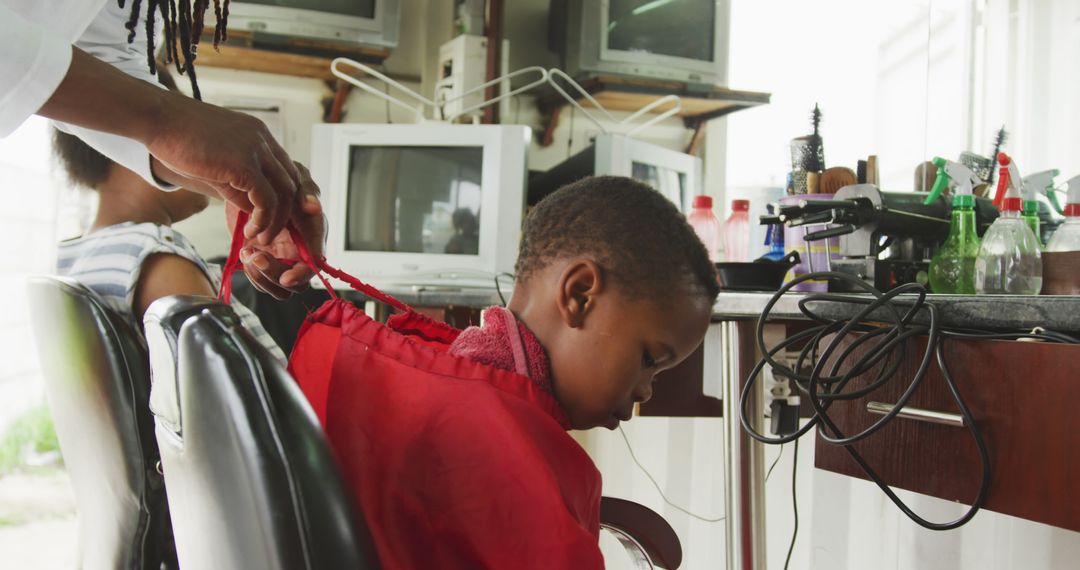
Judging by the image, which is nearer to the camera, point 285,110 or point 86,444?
point 86,444

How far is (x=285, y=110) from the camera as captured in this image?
314 cm

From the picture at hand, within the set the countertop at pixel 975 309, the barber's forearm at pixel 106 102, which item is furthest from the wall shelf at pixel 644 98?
the barber's forearm at pixel 106 102

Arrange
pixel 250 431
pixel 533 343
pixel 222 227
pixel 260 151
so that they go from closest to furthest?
pixel 250 431
pixel 260 151
pixel 533 343
pixel 222 227

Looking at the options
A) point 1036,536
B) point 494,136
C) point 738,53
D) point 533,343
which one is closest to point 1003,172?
point 1036,536

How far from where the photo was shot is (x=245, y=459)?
0.38m

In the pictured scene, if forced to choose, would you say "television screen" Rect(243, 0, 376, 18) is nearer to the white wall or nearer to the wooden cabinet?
the white wall

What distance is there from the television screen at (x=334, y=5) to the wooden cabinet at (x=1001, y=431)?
2435 mm

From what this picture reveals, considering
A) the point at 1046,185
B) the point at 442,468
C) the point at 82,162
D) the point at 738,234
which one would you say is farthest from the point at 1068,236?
the point at 82,162

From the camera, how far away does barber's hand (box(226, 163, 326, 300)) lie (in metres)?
0.69

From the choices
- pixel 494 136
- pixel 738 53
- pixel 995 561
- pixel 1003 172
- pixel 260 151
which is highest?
pixel 738 53

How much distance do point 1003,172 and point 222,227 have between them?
2639 millimetres

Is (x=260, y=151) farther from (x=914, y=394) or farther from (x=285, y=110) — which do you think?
(x=285, y=110)

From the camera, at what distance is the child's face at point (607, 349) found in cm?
76

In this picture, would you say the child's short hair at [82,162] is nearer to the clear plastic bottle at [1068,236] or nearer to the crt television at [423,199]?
the crt television at [423,199]
